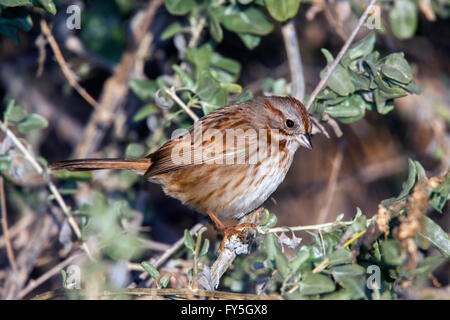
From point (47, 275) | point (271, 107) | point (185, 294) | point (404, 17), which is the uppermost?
point (404, 17)

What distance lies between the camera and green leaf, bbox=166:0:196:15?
3641 millimetres

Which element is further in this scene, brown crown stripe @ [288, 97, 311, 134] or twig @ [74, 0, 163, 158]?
twig @ [74, 0, 163, 158]

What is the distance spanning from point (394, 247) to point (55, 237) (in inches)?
123

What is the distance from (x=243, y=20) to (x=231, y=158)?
102cm

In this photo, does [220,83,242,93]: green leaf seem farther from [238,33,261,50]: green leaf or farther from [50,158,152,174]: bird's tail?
[50,158,152,174]: bird's tail

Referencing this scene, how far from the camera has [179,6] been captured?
3.66 m

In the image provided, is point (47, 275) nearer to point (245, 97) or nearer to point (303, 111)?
point (245, 97)

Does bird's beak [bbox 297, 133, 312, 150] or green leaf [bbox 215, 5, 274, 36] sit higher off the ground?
green leaf [bbox 215, 5, 274, 36]

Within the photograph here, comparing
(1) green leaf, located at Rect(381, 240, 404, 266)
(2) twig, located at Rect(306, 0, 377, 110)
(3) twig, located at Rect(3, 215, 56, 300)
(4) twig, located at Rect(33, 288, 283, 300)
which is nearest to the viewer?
(1) green leaf, located at Rect(381, 240, 404, 266)

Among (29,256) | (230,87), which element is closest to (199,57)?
(230,87)

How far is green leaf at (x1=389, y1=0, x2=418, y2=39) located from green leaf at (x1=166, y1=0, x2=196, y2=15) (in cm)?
158

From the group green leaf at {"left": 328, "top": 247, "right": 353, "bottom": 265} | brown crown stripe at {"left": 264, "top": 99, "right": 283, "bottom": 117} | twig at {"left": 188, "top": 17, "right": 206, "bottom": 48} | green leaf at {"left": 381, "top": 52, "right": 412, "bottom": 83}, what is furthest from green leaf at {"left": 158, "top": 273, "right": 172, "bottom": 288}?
twig at {"left": 188, "top": 17, "right": 206, "bottom": 48}

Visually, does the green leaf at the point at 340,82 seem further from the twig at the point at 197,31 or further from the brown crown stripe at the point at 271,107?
the twig at the point at 197,31

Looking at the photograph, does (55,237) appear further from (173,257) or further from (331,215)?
(331,215)
